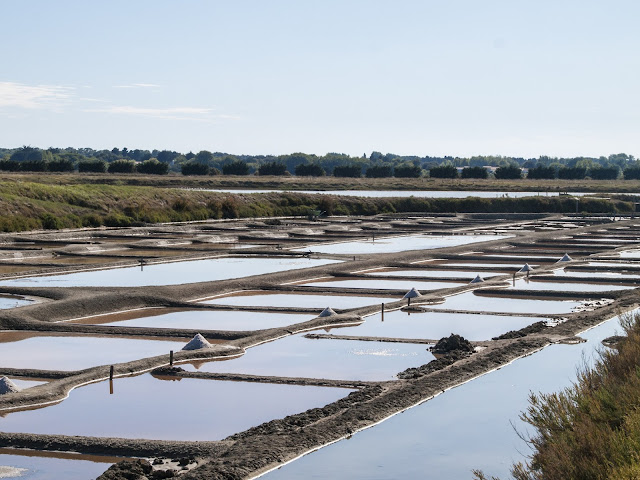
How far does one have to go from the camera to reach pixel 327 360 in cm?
1328

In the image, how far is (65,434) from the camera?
945 centimetres

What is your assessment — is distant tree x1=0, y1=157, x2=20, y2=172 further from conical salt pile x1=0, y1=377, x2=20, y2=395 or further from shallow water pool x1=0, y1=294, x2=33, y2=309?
conical salt pile x1=0, y1=377, x2=20, y2=395

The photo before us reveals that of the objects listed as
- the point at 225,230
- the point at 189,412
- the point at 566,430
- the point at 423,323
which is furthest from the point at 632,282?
the point at 225,230

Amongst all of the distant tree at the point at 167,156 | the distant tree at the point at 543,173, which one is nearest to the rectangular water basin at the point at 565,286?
the distant tree at the point at 543,173

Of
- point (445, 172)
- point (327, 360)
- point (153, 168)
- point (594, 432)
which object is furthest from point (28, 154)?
point (594, 432)

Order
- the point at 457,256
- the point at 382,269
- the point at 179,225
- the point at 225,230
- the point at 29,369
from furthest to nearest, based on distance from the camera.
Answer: the point at 179,225
the point at 225,230
the point at 457,256
the point at 382,269
the point at 29,369

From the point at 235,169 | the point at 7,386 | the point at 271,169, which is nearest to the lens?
the point at 7,386

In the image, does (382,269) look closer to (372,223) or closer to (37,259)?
(37,259)

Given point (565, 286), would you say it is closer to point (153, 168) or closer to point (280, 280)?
point (280, 280)

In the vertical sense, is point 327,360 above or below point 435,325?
above

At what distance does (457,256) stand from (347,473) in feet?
69.6

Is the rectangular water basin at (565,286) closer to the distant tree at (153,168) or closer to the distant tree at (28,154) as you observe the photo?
the distant tree at (153,168)

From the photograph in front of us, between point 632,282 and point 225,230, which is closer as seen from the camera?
point 632,282

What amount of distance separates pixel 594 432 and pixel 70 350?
28.8 feet
